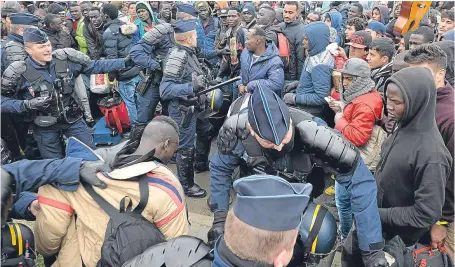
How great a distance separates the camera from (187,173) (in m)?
4.99

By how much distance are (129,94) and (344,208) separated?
15.0 ft

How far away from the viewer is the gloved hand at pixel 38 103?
4.28 meters

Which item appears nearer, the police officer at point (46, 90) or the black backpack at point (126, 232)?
the black backpack at point (126, 232)

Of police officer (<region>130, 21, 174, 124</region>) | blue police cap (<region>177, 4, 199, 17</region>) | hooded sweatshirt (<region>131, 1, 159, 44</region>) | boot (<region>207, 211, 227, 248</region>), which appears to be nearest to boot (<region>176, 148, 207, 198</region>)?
police officer (<region>130, 21, 174, 124</region>)

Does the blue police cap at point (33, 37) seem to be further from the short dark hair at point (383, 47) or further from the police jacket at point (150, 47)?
the short dark hair at point (383, 47)

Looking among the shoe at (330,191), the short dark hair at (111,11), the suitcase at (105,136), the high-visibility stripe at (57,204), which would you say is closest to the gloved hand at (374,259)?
the high-visibility stripe at (57,204)

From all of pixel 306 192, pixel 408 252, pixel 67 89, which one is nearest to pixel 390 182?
pixel 408 252

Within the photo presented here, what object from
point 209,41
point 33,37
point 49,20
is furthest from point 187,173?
point 49,20

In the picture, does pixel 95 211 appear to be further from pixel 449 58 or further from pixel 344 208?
pixel 449 58

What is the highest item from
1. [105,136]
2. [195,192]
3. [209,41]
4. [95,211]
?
[95,211]

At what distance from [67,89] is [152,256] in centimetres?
319

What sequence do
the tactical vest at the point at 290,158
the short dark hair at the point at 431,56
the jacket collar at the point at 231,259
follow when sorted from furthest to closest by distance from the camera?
the short dark hair at the point at 431,56 < the tactical vest at the point at 290,158 < the jacket collar at the point at 231,259

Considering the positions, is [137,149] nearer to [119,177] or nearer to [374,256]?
[119,177]

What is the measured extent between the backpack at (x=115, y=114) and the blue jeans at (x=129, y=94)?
9 cm
